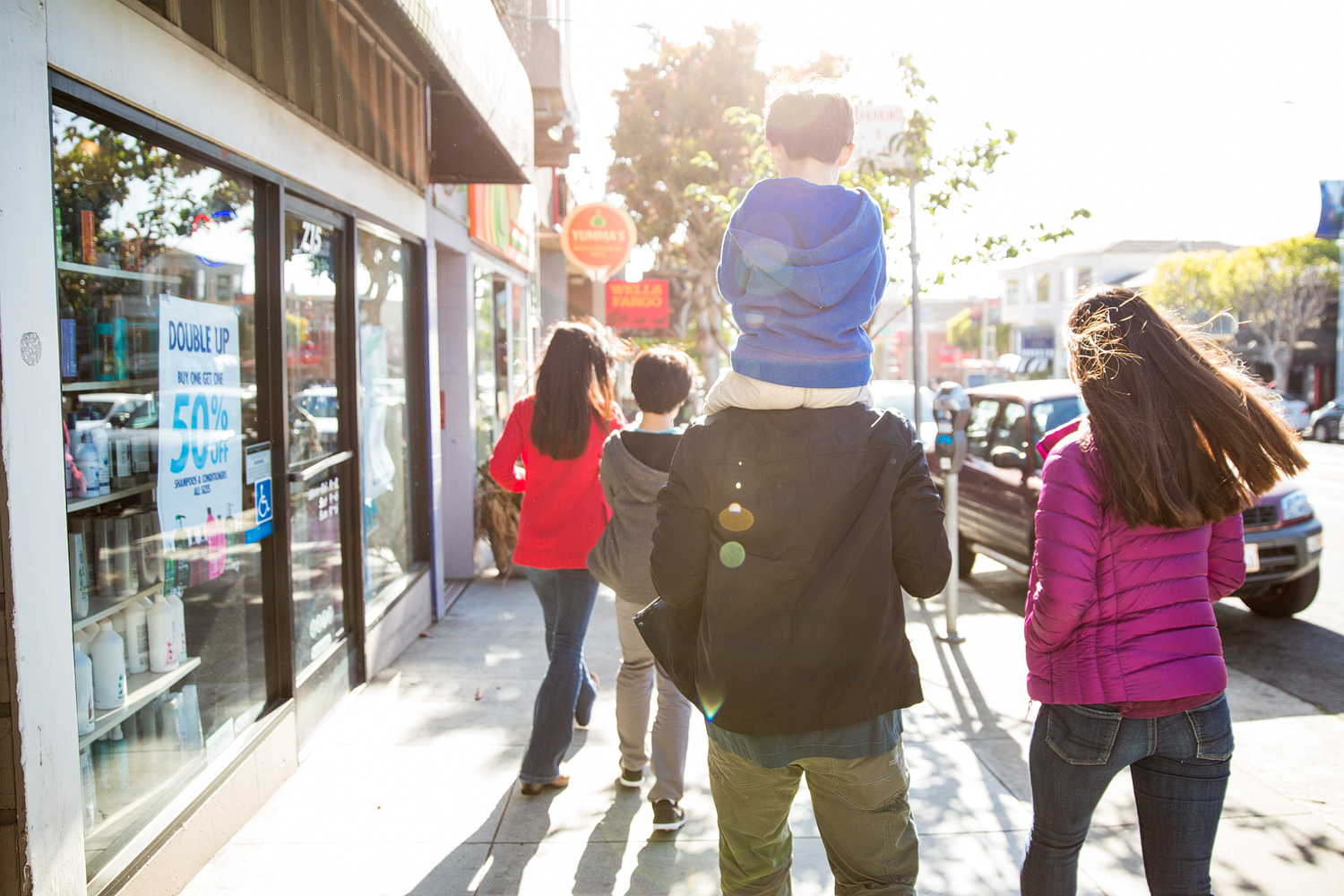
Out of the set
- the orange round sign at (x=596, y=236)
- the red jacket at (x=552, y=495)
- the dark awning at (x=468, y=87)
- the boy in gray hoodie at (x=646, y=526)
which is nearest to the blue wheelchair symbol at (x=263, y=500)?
the red jacket at (x=552, y=495)

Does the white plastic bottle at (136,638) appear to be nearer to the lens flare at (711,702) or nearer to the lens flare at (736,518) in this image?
the lens flare at (711,702)

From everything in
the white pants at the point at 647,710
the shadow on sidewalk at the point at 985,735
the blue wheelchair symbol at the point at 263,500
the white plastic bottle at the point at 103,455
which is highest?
the white plastic bottle at the point at 103,455

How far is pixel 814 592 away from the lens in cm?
187

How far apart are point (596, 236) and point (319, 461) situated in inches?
294

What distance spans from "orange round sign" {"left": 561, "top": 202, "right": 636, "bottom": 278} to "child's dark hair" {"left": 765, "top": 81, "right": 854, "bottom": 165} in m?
9.52

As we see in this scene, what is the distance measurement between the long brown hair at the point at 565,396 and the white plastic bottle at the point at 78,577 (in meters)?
1.54

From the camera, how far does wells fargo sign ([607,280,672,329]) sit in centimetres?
1675

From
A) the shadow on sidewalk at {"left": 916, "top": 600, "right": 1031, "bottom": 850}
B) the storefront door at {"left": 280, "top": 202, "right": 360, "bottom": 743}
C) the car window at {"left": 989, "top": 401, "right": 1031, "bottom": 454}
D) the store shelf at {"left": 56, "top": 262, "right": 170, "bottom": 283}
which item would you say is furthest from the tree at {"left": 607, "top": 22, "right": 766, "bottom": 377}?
the store shelf at {"left": 56, "top": 262, "right": 170, "bottom": 283}

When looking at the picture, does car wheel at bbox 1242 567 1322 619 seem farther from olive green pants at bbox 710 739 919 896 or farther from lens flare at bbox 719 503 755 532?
lens flare at bbox 719 503 755 532

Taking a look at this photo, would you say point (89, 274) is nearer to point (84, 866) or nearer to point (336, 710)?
point (84, 866)

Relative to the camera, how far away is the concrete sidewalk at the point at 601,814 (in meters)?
3.12

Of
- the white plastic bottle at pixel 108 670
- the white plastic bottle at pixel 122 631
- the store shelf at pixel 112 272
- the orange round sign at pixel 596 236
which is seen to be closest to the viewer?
the store shelf at pixel 112 272

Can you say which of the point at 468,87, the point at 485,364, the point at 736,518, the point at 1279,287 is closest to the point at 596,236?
the point at 485,364

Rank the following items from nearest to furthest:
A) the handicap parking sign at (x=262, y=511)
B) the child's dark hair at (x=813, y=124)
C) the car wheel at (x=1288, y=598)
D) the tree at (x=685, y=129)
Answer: the child's dark hair at (x=813, y=124)
the handicap parking sign at (x=262, y=511)
the car wheel at (x=1288, y=598)
the tree at (x=685, y=129)
